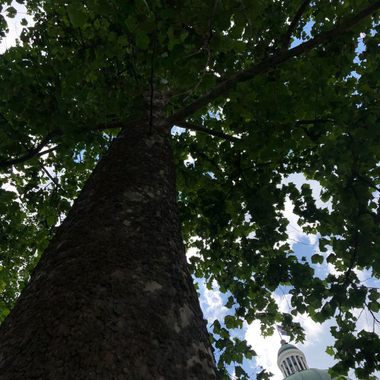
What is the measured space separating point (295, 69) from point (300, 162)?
72.3 inches

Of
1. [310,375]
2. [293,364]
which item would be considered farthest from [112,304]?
[293,364]

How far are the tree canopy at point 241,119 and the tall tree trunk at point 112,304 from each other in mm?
1132

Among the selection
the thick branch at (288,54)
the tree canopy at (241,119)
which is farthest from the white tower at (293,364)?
the thick branch at (288,54)

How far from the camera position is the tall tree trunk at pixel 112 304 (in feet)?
3.76

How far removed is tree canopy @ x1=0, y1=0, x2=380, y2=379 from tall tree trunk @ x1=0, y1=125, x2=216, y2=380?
113 cm

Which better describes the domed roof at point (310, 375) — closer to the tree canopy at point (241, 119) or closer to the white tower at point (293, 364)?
the white tower at point (293, 364)

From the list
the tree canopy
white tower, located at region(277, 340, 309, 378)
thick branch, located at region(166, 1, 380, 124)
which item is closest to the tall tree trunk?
the tree canopy

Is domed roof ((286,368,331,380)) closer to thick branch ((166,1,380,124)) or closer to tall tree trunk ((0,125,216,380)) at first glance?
thick branch ((166,1,380,124))

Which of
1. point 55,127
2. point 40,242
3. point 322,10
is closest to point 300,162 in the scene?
point 322,10

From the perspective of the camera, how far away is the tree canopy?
309 cm

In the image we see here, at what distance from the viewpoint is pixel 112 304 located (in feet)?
4.50

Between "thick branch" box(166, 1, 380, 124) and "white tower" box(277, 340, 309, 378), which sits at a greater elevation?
"white tower" box(277, 340, 309, 378)

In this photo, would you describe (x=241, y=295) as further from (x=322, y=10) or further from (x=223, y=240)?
(x=322, y=10)

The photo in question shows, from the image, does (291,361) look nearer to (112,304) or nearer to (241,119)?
(241,119)
